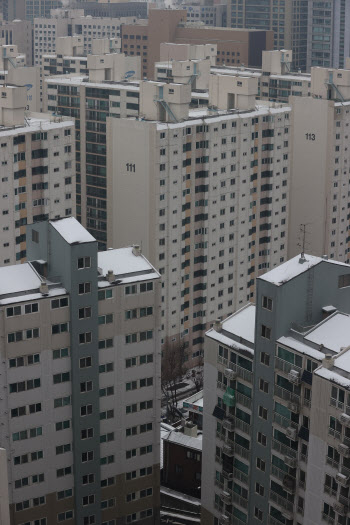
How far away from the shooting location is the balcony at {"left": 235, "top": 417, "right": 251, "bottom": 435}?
86.2 metres

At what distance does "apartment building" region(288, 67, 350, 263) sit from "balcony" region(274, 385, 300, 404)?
85.1 meters

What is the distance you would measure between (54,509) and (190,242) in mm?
67097

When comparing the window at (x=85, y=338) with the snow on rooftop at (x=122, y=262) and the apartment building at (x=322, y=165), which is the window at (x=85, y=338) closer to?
the snow on rooftop at (x=122, y=262)

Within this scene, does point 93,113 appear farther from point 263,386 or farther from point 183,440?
point 263,386

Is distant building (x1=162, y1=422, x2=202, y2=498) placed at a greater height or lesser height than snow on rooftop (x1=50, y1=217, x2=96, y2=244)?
lesser

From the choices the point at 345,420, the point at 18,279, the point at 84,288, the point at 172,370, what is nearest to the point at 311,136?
the point at 172,370

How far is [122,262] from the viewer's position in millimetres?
93562

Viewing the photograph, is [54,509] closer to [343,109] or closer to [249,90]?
[249,90]

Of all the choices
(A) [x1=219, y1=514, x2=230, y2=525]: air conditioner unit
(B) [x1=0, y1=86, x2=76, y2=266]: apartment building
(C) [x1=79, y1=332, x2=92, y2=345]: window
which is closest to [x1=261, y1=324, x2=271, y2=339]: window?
(C) [x1=79, y1=332, x2=92, y2=345]: window

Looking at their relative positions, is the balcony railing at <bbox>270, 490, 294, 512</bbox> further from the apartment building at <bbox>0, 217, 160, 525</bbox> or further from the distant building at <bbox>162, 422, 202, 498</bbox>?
the distant building at <bbox>162, 422, 202, 498</bbox>

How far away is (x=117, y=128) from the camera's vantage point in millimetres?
149875

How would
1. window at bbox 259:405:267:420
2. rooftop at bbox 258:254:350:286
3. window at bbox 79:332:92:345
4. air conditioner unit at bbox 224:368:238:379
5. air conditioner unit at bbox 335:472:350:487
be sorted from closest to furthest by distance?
air conditioner unit at bbox 335:472:350:487, rooftop at bbox 258:254:350:286, window at bbox 259:405:267:420, air conditioner unit at bbox 224:368:238:379, window at bbox 79:332:92:345

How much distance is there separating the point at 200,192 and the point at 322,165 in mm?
27802

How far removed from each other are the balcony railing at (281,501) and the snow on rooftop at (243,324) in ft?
40.3
